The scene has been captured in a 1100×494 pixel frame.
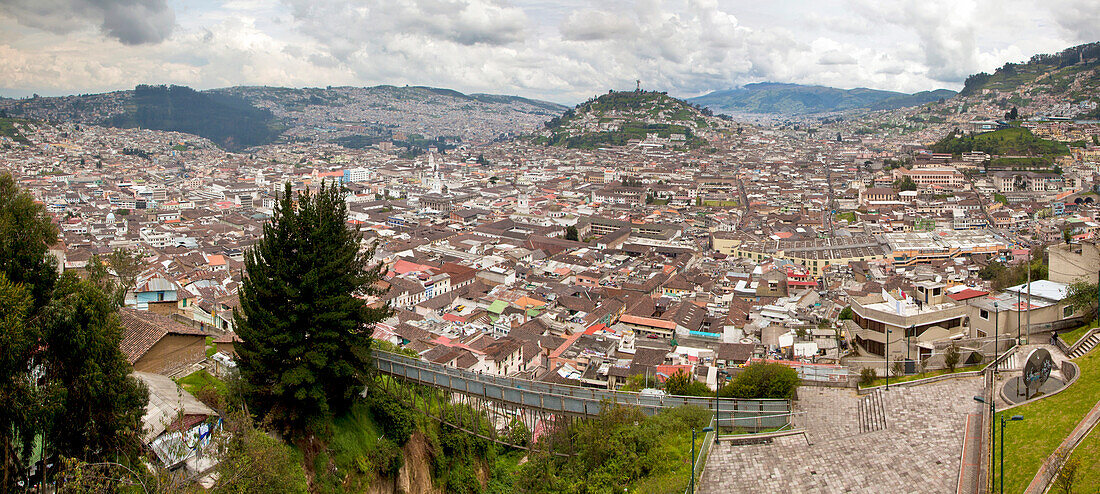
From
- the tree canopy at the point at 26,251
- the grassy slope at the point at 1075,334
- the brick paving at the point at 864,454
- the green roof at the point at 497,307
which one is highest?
the tree canopy at the point at 26,251

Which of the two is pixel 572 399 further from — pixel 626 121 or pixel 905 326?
pixel 626 121

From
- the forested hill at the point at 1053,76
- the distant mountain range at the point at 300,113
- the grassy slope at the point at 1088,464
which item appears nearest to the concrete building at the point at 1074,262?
the grassy slope at the point at 1088,464

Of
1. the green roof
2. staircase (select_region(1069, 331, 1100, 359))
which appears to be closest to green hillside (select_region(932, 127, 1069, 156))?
the green roof

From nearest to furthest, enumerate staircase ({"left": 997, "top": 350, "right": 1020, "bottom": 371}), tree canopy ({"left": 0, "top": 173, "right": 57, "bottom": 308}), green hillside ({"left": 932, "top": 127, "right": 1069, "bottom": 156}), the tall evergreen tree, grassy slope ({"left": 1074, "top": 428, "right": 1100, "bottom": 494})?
1. grassy slope ({"left": 1074, "top": 428, "right": 1100, "bottom": 494})
2. tree canopy ({"left": 0, "top": 173, "right": 57, "bottom": 308})
3. the tall evergreen tree
4. staircase ({"left": 997, "top": 350, "right": 1020, "bottom": 371})
5. green hillside ({"left": 932, "top": 127, "right": 1069, "bottom": 156})

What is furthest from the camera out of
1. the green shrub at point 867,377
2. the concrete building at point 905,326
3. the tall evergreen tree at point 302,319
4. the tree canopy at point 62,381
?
the concrete building at point 905,326

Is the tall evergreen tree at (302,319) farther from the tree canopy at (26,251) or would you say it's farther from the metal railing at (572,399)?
the tree canopy at (26,251)

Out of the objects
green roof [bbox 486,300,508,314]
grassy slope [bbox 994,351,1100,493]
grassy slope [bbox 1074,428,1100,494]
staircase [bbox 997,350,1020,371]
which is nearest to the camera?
grassy slope [bbox 1074,428,1100,494]

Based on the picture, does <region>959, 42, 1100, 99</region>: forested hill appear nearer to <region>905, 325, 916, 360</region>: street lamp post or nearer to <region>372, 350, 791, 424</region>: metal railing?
<region>905, 325, 916, 360</region>: street lamp post

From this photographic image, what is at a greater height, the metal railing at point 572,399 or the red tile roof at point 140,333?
the red tile roof at point 140,333

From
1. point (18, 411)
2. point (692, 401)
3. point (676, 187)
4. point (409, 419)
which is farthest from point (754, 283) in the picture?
point (676, 187)
